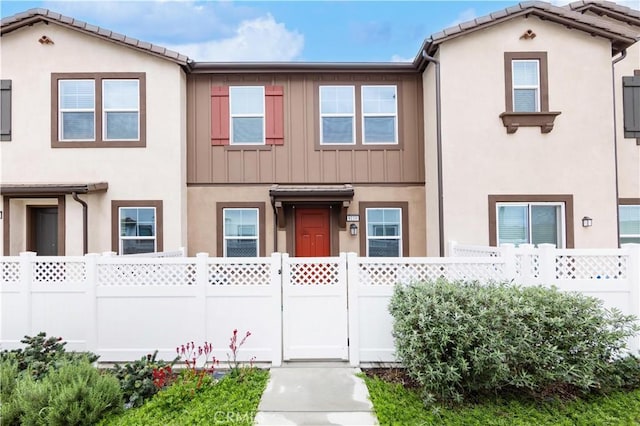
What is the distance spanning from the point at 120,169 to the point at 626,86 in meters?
11.9

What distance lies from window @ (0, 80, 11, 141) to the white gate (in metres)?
7.76

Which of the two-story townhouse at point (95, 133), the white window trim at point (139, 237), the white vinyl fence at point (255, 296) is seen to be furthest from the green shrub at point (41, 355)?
the two-story townhouse at point (95, 133)

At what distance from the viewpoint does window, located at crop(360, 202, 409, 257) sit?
29.3 feet

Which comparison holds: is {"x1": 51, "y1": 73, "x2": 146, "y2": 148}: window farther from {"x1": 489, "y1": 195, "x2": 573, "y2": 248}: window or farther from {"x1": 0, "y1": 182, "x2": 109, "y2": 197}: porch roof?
{"x1": 489, "y1": 195, "x2": 573, "y2": 248}: window

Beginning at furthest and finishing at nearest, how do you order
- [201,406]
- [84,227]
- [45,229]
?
1. [45,229]
2. [84,227]
3. [201,406]

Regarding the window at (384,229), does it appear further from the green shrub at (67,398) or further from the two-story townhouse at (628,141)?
the green shrub at (67,398)

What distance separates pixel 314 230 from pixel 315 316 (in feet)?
13.1

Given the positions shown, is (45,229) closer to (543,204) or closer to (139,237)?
(139,237)

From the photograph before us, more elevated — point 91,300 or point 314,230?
point 314,230

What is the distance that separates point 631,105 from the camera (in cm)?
859

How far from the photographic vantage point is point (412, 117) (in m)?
8.96

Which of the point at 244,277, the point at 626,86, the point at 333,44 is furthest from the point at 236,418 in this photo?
the point at 333,44

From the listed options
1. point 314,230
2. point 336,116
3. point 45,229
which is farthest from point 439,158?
point 45,229

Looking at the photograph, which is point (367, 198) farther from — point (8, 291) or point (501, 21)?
point (8, 291)
